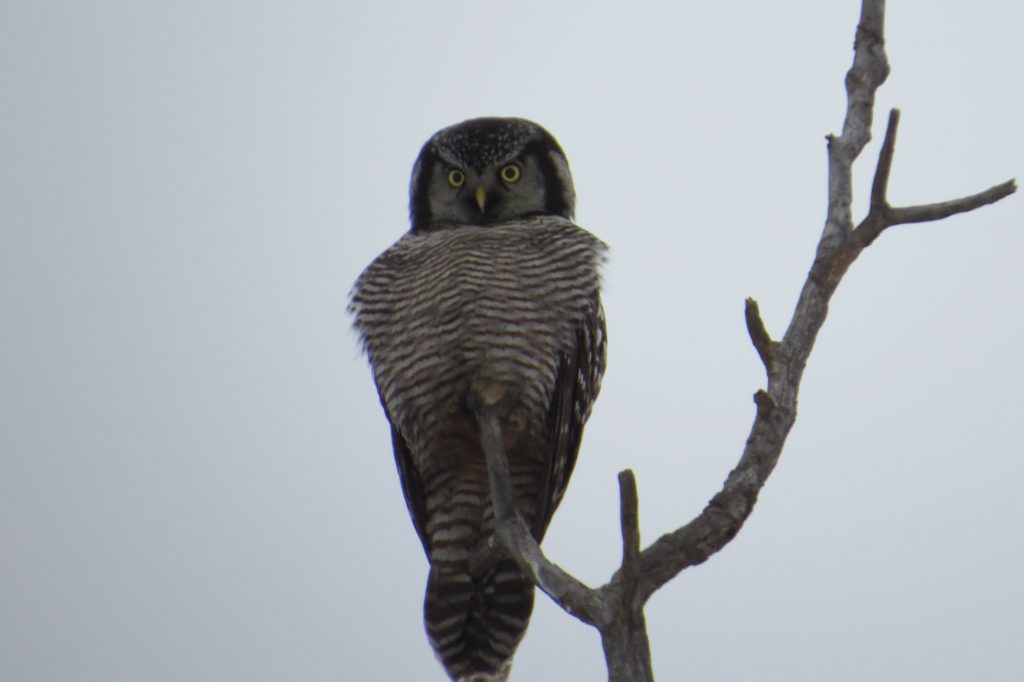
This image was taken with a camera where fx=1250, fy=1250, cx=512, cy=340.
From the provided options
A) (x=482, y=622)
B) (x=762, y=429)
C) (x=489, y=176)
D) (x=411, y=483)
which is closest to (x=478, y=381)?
(x=411, y=483)

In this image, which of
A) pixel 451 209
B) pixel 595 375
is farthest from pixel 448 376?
pixel 451 209

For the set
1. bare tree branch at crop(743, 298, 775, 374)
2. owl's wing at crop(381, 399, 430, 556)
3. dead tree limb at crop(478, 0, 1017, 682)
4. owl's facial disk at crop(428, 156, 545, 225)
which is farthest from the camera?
owl's facial disk at crop(428, 156, 545, 225)

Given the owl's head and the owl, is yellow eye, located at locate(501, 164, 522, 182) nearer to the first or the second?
the owl's head

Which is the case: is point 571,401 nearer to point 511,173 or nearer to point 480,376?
point 480,376

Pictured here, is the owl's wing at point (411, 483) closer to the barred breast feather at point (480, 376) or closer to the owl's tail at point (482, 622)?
the barred breast feather at point (480, 376)

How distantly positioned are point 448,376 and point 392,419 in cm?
49

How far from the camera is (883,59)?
400 centimetres

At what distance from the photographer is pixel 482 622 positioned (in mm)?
5125

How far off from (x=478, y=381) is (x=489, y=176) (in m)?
1.17

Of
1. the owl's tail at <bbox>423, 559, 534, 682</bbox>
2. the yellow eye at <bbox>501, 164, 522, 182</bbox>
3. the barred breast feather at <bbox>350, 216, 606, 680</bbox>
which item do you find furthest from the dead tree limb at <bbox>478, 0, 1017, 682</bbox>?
the yellow eye at <bbox>501, 164, 522, 182</bbox>

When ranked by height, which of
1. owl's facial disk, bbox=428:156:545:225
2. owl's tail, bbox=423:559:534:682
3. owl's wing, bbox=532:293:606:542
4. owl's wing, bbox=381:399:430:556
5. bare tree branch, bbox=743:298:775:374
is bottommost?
owl's tail, bbox=423:559:534:682

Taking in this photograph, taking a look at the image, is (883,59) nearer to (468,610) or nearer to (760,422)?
(760,422)

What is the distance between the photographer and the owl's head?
5.66m

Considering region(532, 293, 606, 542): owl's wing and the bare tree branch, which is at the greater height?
the bare tree branch
